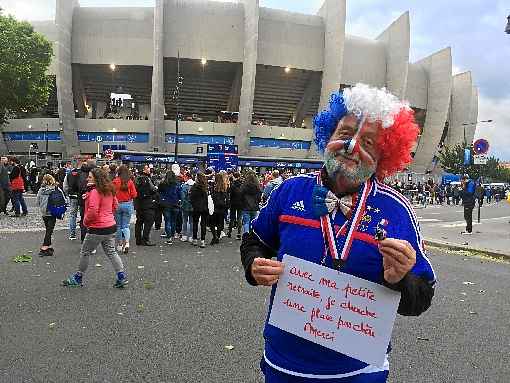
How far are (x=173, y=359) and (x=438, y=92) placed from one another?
195 ft

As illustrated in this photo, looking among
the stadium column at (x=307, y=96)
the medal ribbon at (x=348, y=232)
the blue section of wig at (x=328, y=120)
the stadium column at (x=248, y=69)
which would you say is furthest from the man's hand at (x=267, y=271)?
the stadium column at (x=307, y=96)

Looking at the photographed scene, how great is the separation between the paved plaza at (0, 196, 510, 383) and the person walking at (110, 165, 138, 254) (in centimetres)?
148

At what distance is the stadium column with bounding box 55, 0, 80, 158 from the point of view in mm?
43219

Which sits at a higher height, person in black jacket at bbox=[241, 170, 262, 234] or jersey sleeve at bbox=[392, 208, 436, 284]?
jersey sleeve at bbox=[392, 208, 436, 284]

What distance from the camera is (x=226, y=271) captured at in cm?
820

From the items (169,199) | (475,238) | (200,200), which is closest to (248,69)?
(475,238)

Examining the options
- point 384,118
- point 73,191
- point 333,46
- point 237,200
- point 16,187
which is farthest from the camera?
point 333,46

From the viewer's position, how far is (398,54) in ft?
168

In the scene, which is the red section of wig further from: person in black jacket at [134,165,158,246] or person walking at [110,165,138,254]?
person in black jacket at [134,165,158,246]

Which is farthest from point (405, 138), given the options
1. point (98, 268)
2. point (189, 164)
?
point (189, 164)

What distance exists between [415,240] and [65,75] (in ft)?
157

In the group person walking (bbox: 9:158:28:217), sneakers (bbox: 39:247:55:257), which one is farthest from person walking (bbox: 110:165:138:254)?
person walking (bbox: 9:158:28:217)

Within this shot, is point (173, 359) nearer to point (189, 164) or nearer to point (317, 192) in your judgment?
point (317, 192)

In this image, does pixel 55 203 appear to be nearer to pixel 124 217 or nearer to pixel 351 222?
pixel 124 217
